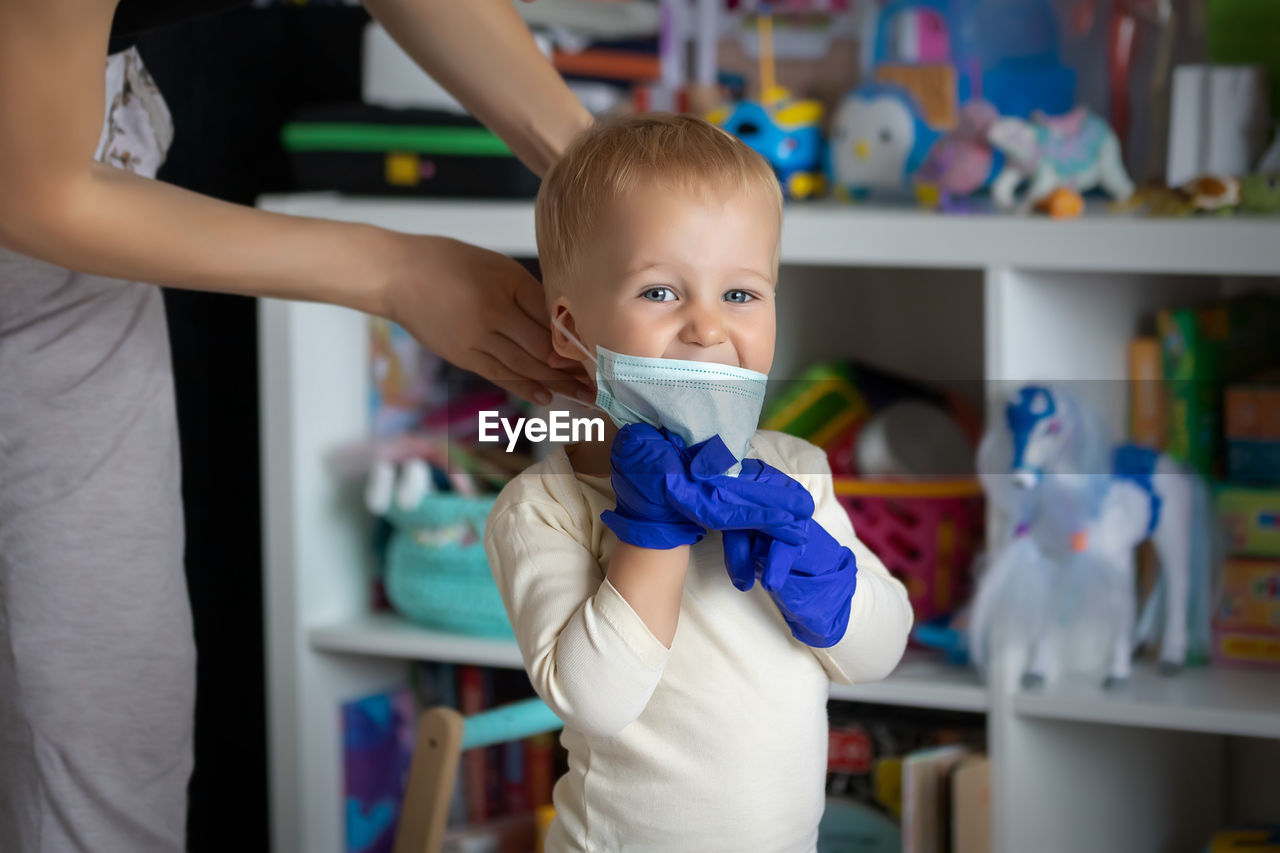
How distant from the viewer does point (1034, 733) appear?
130 centimetres

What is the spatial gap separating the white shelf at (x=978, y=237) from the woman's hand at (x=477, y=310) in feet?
1.57

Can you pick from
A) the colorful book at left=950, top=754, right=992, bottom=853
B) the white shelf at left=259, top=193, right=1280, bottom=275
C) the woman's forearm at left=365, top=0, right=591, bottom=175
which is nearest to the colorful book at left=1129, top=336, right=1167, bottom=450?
the white shelf at left=259, top=193, right=1280, bottom=275

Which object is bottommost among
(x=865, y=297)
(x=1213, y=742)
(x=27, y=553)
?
(x=1213, y=742)

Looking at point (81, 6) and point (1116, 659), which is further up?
point (81, 6)

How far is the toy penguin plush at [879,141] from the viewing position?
140 centimetres

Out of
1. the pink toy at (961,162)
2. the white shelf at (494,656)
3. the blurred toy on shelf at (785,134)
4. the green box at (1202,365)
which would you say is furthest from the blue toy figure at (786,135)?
the white shelf at (494,656)

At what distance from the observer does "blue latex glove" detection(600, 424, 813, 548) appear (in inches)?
28.4

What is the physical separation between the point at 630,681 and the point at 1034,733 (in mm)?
681

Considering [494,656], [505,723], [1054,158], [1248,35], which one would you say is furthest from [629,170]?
[1248,35]

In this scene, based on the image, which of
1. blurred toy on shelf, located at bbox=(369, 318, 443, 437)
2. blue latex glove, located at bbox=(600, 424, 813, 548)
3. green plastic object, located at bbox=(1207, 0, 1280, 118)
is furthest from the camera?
blurred toy on shelf, located at bbox=(369, 318, 443, 437)

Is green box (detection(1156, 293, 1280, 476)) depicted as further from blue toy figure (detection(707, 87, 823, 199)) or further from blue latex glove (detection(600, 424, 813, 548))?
blue latex glove (detection(600, 424, 813, 548))

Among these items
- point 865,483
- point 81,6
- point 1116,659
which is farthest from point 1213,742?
point 81,6

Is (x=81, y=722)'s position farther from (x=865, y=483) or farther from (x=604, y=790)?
(x=865, y=483)

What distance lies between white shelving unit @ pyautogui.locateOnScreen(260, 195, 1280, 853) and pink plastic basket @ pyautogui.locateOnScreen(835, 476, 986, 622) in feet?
0.28
